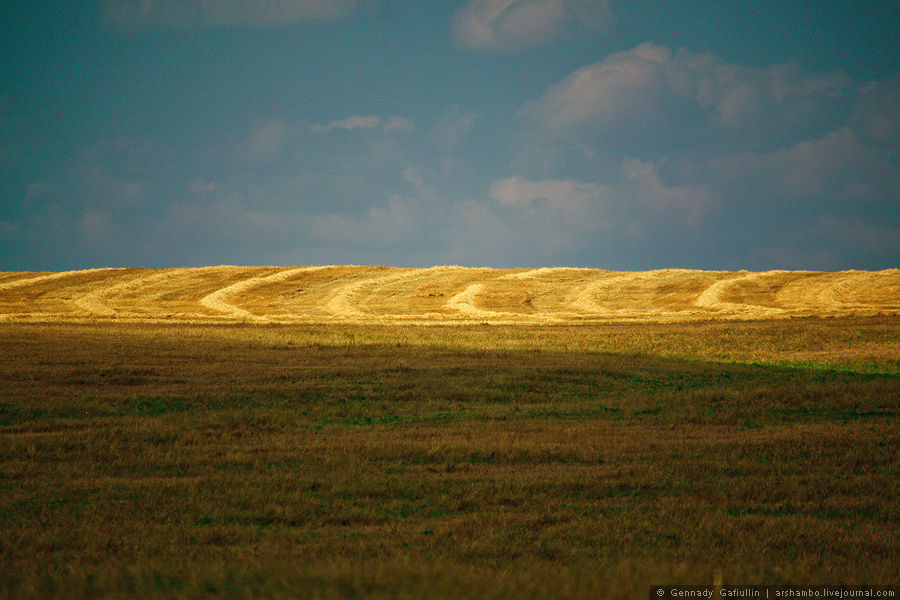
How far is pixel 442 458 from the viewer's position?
1359 centimetres

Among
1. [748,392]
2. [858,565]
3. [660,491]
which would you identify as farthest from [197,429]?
[748,392]

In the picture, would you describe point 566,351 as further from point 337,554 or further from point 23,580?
point 23,580

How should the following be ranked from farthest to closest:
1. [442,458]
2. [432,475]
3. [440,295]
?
[440,295], [442,458], [432,475]

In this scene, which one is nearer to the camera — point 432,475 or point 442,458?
point 432,475

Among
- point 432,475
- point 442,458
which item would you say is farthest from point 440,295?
point 432,475

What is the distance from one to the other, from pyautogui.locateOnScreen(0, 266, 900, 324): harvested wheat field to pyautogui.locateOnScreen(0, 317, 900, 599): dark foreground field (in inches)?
646

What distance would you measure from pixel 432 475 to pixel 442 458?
4.75 feet

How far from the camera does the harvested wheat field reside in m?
45.9

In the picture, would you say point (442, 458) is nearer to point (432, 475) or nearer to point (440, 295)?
point (432, 475)

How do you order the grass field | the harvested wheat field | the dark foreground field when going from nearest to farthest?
the dark foreground field
the grass field
the harvested wheat field

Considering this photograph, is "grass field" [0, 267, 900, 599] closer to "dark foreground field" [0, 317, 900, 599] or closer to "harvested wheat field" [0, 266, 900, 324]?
"dark foreground field" [0, 317, 900, 599]

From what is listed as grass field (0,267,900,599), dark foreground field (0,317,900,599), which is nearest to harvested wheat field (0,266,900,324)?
grass field (0,267,900,599)

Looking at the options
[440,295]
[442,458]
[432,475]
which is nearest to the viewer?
[432,475]

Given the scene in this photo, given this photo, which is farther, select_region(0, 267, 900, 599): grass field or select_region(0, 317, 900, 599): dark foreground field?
select_region(0, 267, 900, 599): grass field
